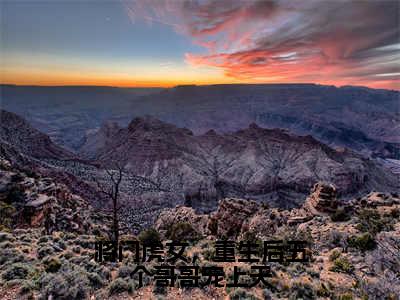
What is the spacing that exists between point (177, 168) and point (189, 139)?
29140mm

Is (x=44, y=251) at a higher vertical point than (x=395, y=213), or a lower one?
higher

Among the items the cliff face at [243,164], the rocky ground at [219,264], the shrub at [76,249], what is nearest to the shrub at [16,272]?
the rocky ground at [219,264]

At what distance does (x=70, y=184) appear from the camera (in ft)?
161

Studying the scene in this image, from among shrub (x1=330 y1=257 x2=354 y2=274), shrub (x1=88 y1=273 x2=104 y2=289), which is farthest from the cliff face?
shrub (x1=88 y1=273 x2=104 y2=289)

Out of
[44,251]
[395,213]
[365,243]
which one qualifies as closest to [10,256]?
[44,251]

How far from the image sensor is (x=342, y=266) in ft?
35.2

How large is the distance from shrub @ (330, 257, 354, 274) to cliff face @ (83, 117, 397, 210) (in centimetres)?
6506

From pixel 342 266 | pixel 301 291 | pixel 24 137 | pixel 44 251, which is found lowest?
pixel 24 137

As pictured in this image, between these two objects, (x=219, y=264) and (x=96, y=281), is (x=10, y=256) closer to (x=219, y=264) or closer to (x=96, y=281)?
(x=96, y=281)

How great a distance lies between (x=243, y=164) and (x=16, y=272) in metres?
93.1

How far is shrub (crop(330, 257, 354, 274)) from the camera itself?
10.6 metres

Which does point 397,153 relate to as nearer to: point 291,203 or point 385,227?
point 291,203

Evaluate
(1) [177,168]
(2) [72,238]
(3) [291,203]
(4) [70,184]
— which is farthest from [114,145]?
(2) [72,238]

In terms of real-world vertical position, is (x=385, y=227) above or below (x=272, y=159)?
above
